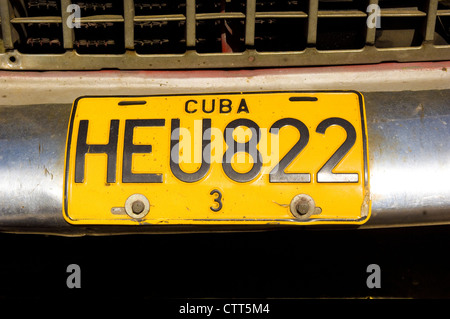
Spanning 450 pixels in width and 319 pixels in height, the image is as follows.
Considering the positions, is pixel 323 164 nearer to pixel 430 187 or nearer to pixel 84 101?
pixel 430 187

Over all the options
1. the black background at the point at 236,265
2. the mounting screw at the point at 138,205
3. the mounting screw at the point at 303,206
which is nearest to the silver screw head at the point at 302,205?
the mounting screw at the point at 303,206

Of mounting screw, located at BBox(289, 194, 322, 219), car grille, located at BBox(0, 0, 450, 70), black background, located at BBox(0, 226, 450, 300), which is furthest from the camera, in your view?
black background, located at BBox(0, 226, 450, 300)

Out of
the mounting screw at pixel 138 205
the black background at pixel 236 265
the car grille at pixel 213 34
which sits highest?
the car grille at pixel 213 34

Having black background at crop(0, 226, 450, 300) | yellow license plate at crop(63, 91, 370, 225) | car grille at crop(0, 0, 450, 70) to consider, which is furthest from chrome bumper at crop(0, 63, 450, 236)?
black background at crop(0, 226, 450, 300)

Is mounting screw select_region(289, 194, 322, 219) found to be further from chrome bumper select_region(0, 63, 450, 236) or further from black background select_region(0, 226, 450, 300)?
black background select_region(0, 226, 450, 300)

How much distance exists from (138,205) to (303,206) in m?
0.46

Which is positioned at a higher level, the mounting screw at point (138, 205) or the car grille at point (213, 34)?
the car grille at point (213, 34)

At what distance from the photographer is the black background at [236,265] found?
2107mm

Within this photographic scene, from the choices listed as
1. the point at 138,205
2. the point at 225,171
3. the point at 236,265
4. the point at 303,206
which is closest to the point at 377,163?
the point at 303,206

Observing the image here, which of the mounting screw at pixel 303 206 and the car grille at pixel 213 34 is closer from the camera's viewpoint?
the mounting screw at pixel 303 206

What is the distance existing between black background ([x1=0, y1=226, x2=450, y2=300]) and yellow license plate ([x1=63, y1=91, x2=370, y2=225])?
89 cm

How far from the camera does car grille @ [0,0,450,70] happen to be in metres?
1.42

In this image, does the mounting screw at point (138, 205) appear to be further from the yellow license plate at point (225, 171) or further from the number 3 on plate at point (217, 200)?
the number 3 on plate at point (217, 200)

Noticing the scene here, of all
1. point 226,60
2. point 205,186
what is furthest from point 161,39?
point 205,186
